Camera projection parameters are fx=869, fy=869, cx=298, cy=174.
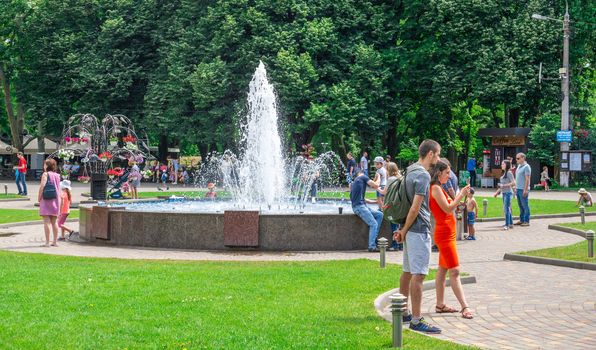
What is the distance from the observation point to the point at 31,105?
58906 mm

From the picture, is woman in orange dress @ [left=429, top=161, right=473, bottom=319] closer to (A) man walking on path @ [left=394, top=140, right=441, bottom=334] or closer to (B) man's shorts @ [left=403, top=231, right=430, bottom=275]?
(A) man walking on path @ [left=394, top=140, right=441, bottom=334]

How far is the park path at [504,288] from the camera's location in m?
9.00

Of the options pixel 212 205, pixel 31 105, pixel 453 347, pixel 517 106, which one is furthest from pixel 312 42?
pixel 453 347

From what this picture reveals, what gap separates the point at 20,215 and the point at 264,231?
1167 cm

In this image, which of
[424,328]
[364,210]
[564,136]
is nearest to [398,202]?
[424,328]

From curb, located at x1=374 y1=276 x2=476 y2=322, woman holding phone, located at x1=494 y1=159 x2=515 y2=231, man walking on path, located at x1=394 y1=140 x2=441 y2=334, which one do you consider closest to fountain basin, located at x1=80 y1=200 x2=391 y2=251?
curb, located at x1=374 y1=276 x2=476 y2=322

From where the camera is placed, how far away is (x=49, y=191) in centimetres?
1825

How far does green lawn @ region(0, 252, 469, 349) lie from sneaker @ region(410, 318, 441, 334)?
11.7 inches

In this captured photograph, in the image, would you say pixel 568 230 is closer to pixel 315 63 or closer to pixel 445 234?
pixel 445 234

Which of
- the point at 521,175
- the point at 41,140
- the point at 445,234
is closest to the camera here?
the point at 445,234

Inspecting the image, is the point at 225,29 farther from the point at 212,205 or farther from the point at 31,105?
the point at 212,205

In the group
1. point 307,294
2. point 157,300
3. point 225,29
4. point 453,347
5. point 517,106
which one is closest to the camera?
point 453,347

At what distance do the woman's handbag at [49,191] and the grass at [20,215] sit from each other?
6.61 metres

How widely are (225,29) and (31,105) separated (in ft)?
53.6
